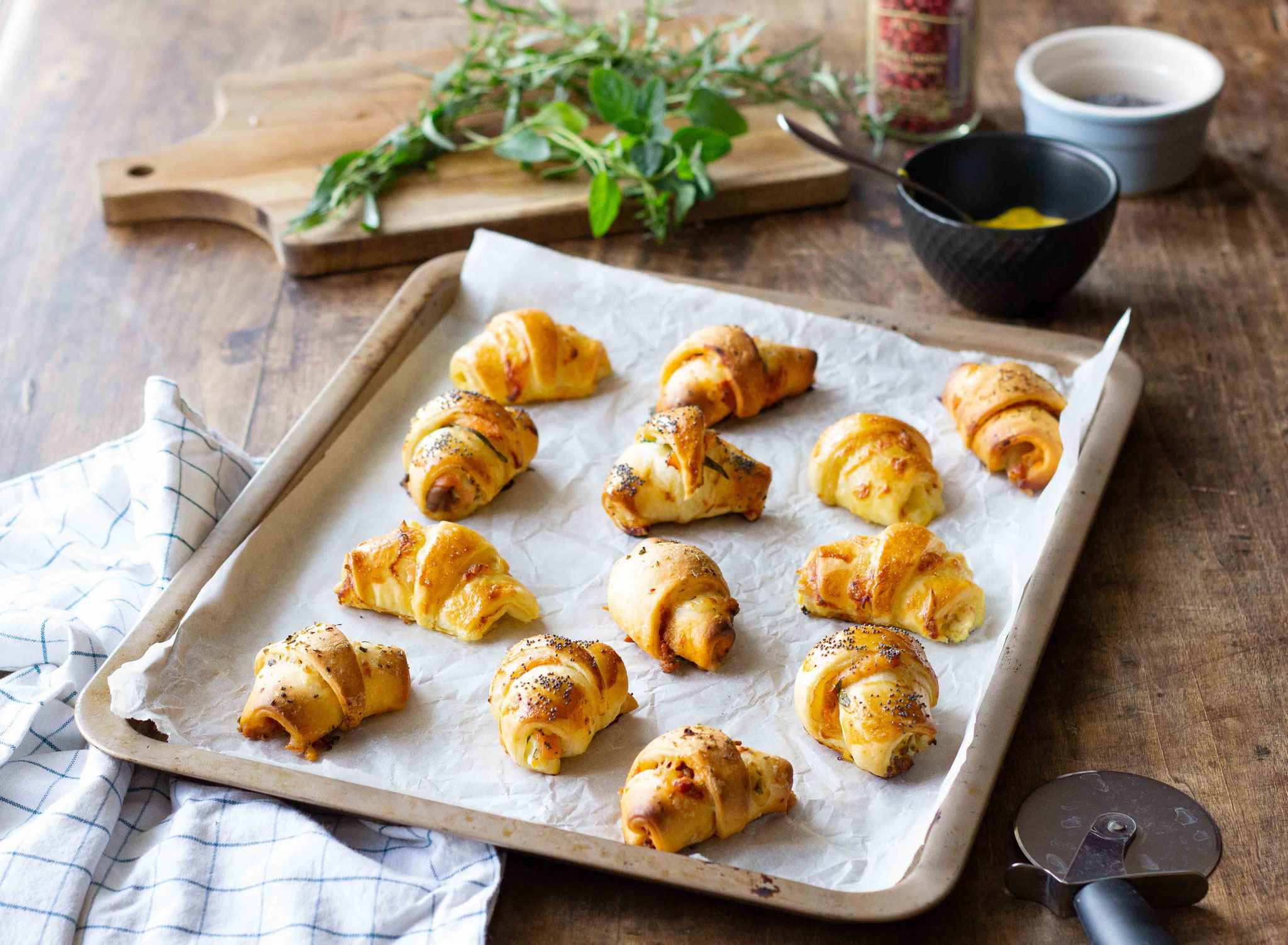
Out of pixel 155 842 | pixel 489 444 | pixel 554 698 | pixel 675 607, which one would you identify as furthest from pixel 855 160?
pixel 155 842

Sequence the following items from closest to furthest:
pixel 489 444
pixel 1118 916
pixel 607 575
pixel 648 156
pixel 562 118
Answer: pixel 1118 916
pixel 607 575
pixel 489 444
pixel 648 156
pixel 562 118

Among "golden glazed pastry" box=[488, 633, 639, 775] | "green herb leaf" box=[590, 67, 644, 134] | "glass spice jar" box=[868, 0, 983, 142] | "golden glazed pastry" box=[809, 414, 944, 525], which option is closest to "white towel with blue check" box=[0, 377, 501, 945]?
"golden glazed pastry" box=[488, 633, 639, 775]

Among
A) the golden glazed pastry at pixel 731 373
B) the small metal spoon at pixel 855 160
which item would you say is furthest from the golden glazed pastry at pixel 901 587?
the small metal spoon at pixel 855 160

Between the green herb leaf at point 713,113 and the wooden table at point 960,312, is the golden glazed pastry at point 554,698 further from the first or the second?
the green herb leaf at point 713,113

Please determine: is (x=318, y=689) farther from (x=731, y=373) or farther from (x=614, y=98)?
(x=614, y=98)

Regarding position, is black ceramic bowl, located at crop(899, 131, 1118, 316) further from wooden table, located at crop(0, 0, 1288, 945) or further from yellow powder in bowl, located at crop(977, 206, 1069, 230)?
wooden table, located at crop(0, 0, 1288, 945)

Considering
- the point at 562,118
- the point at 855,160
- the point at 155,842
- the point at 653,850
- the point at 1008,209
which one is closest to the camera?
the point at 653,850
